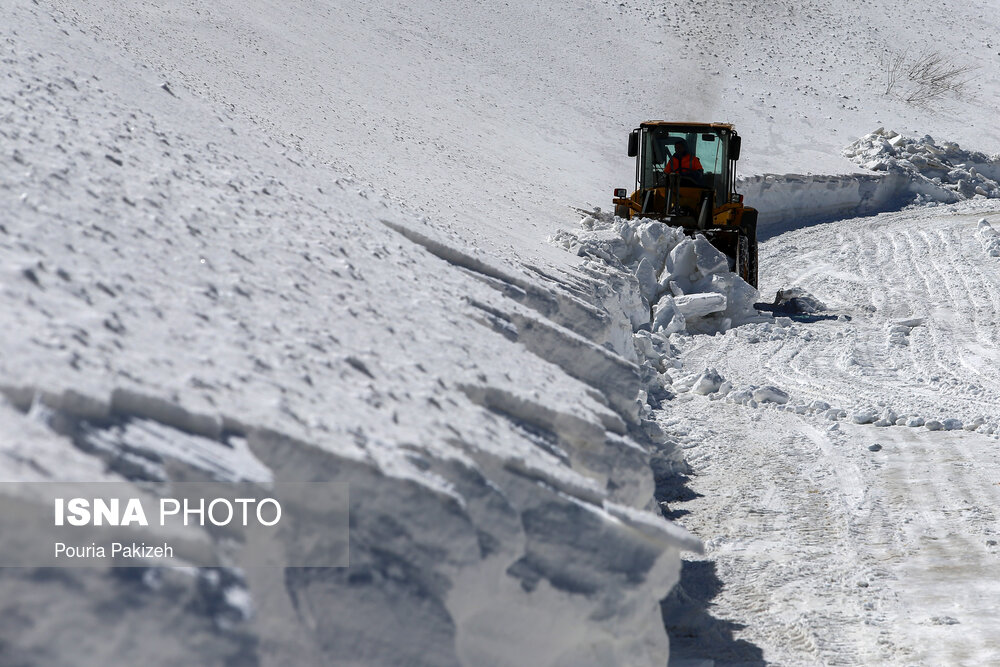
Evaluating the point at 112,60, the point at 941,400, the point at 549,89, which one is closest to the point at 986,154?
the point at 549,89

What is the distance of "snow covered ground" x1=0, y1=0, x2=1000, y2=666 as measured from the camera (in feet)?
7.12

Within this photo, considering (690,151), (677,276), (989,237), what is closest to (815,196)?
(989,237)

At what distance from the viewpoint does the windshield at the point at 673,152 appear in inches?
497

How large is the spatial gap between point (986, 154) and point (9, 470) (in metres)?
26.9

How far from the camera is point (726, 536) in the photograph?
526cm

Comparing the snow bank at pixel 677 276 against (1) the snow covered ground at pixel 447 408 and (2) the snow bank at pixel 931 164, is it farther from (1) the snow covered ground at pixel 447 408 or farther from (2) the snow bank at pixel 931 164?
(2) the snow bank at pixel 931 164

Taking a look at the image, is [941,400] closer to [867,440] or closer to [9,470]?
[867,440]

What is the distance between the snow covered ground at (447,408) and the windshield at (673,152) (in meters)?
1.87

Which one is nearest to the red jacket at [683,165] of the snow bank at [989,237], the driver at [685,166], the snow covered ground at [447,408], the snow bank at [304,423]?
the driver at [685,166]

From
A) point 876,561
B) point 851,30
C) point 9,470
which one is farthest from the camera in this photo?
point 851,30

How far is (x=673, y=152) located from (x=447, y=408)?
10530 mm

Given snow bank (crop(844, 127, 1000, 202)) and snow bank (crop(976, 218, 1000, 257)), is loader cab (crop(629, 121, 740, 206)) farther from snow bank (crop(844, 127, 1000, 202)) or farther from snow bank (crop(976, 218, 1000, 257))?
snow bank (crop(844, 127, 1000, 202))
